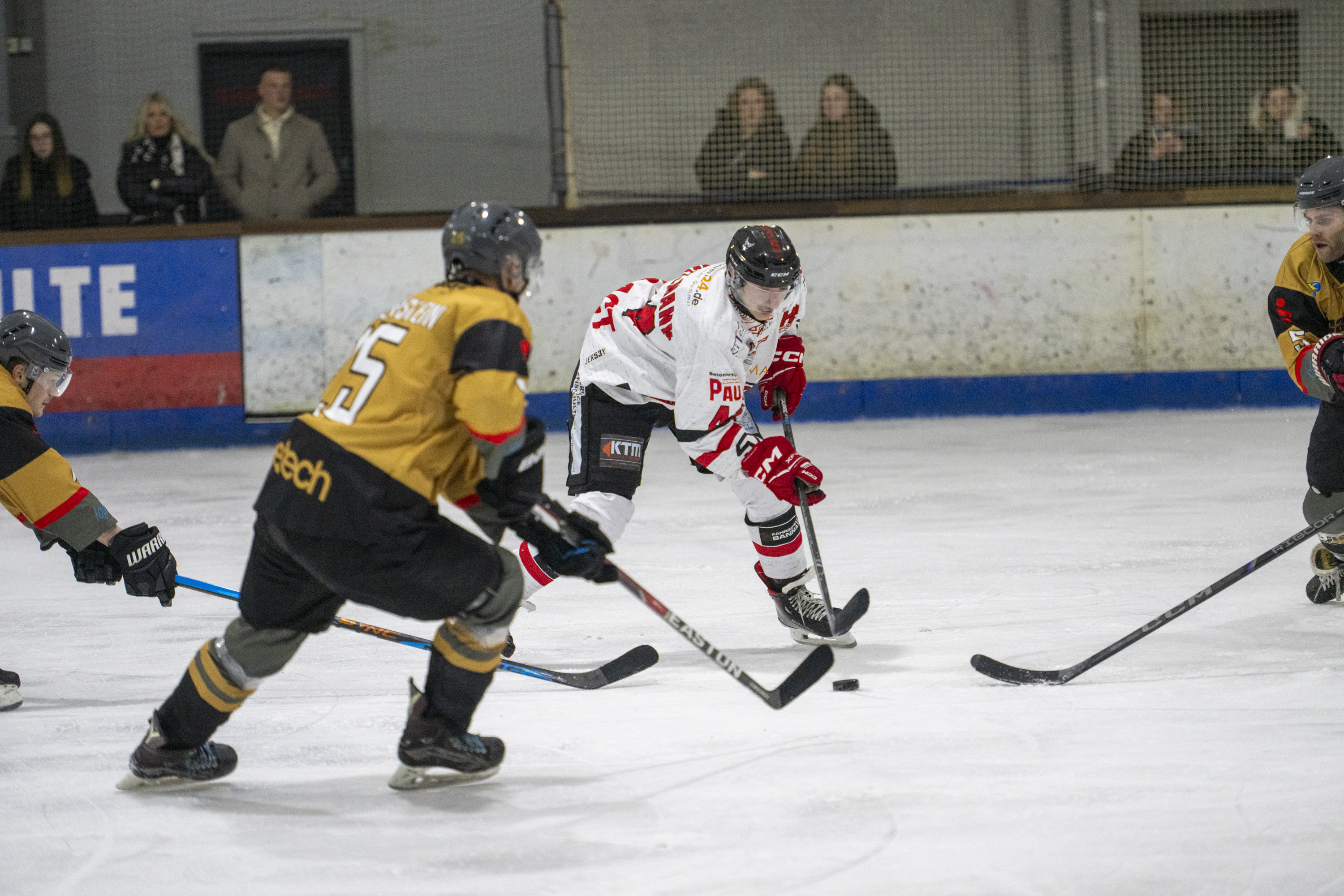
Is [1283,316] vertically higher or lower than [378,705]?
higher

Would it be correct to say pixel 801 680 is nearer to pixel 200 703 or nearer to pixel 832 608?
pixel 832 608

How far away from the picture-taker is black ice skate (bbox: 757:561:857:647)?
128 inches

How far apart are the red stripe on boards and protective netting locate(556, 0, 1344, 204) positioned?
6.37ft

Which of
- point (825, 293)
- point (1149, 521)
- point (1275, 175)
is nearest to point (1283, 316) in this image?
point (1149, 521)

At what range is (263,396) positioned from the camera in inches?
272

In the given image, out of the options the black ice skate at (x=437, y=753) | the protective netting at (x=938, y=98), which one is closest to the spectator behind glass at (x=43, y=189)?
the protective netting at (x=938, y=98)

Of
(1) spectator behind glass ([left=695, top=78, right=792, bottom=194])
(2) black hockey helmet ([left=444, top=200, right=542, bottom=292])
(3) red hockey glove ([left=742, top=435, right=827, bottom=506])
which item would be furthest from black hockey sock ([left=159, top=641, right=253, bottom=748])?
(1) spectator behind glass ([left=695, top=78, right=792, bottom=194])

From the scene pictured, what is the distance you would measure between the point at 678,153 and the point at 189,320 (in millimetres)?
2595

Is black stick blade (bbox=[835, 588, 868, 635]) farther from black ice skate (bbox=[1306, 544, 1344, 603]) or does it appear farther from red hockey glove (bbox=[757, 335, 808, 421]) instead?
black ice skate (bbox=[1306, 544, 1344, 603])

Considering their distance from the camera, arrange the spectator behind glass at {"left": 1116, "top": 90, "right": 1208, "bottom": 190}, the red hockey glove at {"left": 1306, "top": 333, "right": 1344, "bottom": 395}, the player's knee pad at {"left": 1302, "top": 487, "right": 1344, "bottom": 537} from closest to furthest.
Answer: the red hockey glove at {"left": 1306, "top": 333, "right": 1344, "bottom": 395} < the player's knee pad at {"left": 1302, "top": 487, "right": 1344, "bottom": 537} < the spectator behind glass at {"left": 1116, "top": 90, "right": 1208, "bottom": 190}

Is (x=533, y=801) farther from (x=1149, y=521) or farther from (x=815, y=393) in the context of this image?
(x=815, y=393)

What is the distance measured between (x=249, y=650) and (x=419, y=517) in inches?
14.5

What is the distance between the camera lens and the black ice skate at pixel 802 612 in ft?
10.7

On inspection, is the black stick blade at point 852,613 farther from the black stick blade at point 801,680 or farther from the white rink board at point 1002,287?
the white rink board at point 1002,287
